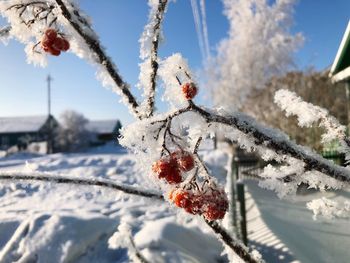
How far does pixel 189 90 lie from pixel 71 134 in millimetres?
42031

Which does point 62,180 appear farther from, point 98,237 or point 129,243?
point 98,237

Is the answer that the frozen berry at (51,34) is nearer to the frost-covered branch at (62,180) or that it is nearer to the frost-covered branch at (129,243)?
the frost-covered branch at (62,180)

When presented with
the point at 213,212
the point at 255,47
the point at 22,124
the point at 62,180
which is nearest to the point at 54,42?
the point at 62,180

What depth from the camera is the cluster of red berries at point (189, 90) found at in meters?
1.45

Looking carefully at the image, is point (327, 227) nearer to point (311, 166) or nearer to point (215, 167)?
point (311, 166)

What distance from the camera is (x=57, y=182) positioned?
1.76 metres

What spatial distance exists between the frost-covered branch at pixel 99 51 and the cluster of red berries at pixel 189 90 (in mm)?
324

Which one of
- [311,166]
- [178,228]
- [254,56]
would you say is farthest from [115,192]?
[254,56]

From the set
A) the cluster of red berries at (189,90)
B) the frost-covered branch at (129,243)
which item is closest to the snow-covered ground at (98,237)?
the frost-covered branch at (129,243)

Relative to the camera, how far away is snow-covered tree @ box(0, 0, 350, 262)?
1400mm

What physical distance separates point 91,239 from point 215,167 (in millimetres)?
12303

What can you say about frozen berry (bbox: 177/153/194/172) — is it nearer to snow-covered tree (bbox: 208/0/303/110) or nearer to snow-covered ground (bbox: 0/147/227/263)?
snow-covered ground (bbox: 0/147/227/263)

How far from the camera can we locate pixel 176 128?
1532mm

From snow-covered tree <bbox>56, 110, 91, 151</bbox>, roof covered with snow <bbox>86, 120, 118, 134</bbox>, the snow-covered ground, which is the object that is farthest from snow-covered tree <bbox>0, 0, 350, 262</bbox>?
roof covered with snow <bbox>86, 120, 118, 134</bbox>
